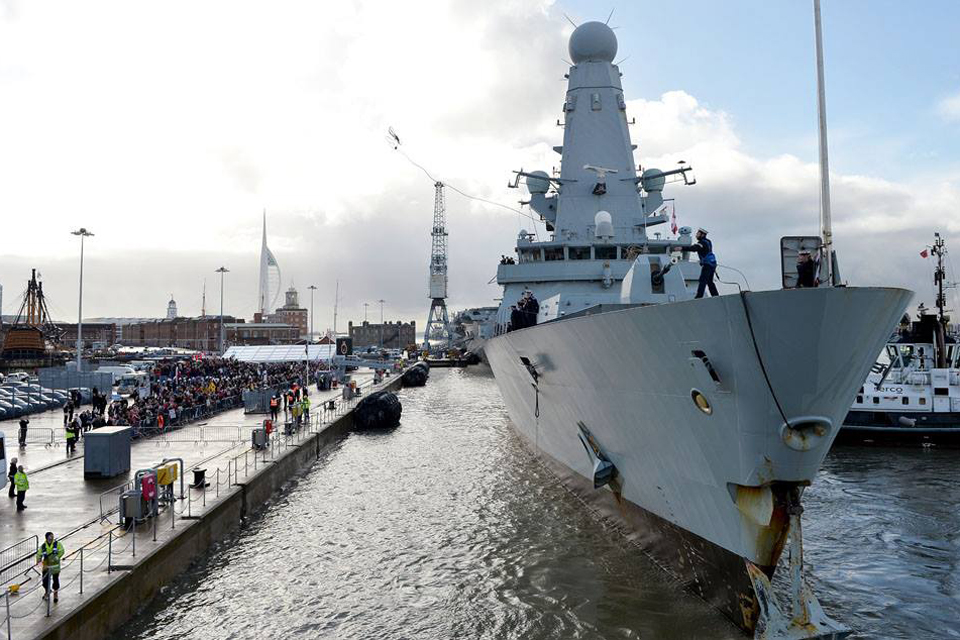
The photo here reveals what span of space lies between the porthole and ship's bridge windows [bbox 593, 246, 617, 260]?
1322cm

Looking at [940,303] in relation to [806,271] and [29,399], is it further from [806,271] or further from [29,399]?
[29,399]

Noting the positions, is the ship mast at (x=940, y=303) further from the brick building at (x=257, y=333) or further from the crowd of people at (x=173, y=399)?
the brick building at (x=257, y=333)

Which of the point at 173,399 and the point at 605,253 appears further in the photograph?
the point at 173,399

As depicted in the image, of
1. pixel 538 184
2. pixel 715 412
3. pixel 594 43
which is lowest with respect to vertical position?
pixel 715 412

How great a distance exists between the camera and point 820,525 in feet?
42.3

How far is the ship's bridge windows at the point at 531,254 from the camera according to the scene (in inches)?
850

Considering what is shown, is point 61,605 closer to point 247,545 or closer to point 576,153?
point 247,545

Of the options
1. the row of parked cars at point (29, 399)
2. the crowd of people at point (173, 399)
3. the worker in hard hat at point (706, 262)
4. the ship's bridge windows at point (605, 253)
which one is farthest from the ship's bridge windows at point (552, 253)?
the row of parked cars at point (29, 399)

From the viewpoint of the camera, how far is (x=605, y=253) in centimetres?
2056

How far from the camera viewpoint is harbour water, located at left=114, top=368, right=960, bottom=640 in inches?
340

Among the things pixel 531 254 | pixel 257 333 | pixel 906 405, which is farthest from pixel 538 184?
pixel 257 333

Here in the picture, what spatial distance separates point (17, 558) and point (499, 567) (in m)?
7.23

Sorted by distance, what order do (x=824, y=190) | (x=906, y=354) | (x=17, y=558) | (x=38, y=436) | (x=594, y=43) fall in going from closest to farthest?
(x=824, y=190) → (x=17, y=558) → (x=38, y=436) → (x=906, y=354) → (x=594, y=43)

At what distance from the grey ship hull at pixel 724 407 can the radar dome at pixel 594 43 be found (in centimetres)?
1845
